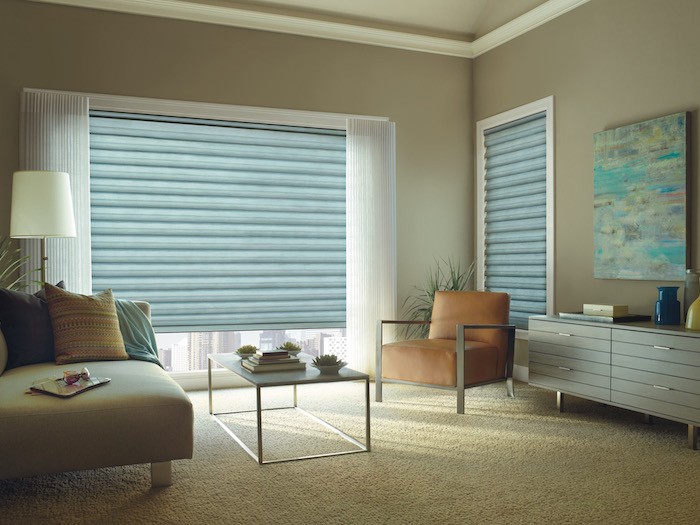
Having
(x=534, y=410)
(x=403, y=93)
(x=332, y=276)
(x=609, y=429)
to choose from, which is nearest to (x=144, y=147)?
(x=332, y=276)

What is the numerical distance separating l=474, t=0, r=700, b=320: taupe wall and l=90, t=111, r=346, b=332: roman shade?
5.75ft

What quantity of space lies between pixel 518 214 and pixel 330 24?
2216 millimetres

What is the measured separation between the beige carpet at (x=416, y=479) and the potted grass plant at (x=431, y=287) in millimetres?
1687

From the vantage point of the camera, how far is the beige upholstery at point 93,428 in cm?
277

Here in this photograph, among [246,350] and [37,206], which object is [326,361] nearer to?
[246,350]

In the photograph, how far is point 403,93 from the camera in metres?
6.18

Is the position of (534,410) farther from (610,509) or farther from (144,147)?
(144,147)

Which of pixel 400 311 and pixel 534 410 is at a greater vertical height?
pixel 400 311

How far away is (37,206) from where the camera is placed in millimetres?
4301

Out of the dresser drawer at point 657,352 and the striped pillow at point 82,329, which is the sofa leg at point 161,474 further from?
the dresser drawer at point 657,352

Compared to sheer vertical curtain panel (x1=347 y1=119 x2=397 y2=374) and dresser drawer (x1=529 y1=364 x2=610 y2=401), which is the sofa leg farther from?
sheer vertical curtain panel (x1=347 y1=119 x2=397 y2=374)

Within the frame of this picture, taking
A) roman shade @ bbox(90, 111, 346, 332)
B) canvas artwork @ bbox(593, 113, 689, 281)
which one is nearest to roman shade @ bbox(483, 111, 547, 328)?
canvas artwork @ bbox(593, 113, 689, 281)

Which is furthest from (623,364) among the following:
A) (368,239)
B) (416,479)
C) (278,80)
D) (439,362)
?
(278,80)

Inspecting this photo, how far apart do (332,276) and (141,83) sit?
85.2 inches
